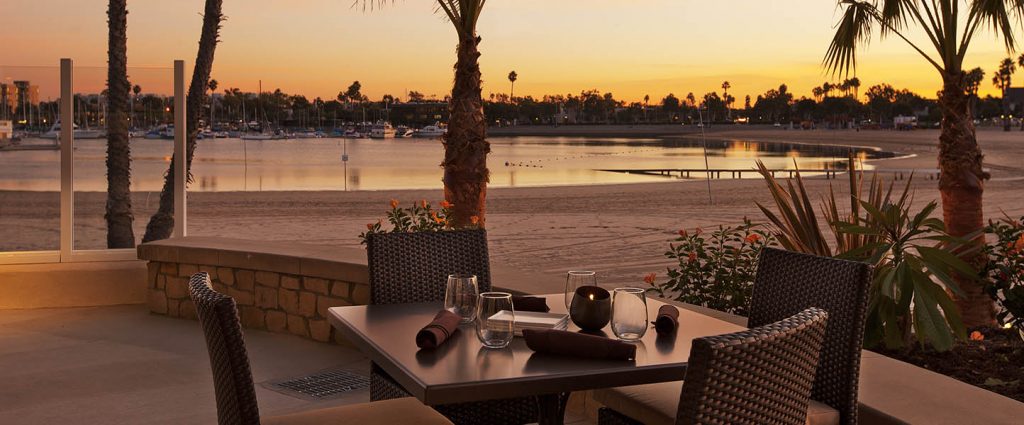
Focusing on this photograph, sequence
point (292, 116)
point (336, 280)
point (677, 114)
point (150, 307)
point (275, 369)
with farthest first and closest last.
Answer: point (677, 114) < point (292, 116) < point (150, 307) < point (336, 280) < point (275, 369)

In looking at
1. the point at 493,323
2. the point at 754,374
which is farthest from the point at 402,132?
the point at 754,374

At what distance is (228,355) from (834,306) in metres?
1.72

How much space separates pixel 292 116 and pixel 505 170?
56070 mm

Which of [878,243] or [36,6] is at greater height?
[36,6]

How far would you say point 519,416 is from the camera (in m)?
3.67

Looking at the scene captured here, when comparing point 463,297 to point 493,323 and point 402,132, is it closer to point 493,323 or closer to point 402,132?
point 493,323

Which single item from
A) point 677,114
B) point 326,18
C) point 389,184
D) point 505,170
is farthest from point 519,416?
point 677,114

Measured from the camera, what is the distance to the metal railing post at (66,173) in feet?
22.9

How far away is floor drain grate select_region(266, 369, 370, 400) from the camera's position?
4.98 metres

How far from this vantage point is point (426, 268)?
3947 millimetres

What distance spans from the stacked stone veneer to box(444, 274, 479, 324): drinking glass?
8.52ft

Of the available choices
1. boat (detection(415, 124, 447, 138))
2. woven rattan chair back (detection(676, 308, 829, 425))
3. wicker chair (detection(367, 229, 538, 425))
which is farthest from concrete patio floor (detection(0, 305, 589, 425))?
boat (detection(415, 124, 447, 138))

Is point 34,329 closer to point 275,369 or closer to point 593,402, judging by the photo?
point 275,369

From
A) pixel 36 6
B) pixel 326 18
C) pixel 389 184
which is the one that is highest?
pixel 326 18
